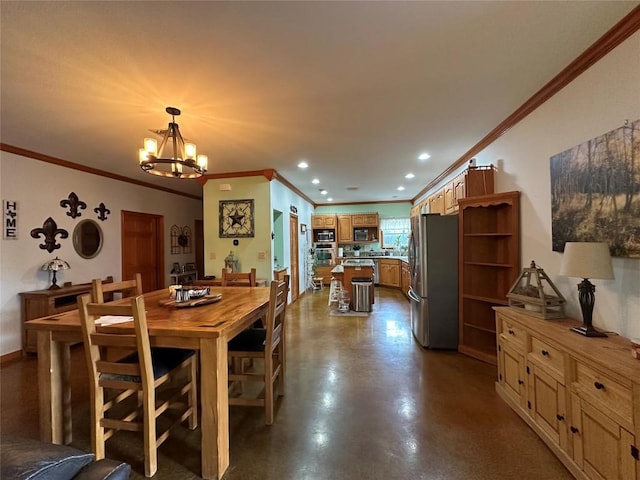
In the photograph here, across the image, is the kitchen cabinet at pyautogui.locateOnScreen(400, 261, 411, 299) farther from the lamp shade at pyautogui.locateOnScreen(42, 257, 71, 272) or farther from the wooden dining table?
the lamp shade at pyautogui.locateOnScreen(42, 257, 71, 272)

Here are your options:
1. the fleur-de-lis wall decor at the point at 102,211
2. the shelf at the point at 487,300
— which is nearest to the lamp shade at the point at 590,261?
the shelf at the point at 487,300

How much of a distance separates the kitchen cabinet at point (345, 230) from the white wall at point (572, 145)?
17.8ft

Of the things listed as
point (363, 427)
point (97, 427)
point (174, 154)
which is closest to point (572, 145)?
point (363, 427)

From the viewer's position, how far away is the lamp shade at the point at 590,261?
162cm

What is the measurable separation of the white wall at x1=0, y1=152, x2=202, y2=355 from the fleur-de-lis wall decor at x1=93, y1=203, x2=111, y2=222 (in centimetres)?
6

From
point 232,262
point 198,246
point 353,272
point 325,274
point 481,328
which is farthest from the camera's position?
point 325,274

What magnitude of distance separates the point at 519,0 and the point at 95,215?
5.55 m

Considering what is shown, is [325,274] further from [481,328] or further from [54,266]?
[54,266]

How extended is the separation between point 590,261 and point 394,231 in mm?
Answer: 6935

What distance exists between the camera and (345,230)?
857cm

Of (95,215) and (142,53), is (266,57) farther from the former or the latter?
(95,215)

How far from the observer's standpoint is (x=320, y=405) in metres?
2.30

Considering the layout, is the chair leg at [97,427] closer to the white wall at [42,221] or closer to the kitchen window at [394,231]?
the white wall at [42,221]

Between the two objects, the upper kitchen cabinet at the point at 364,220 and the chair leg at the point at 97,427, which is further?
the upper kitchen cabinet at the point at 364,220
